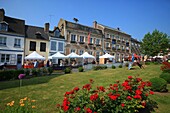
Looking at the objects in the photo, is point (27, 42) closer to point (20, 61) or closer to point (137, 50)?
point (20, 61)

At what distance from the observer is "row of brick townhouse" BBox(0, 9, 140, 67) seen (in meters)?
25.0

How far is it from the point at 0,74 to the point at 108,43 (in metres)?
33.5

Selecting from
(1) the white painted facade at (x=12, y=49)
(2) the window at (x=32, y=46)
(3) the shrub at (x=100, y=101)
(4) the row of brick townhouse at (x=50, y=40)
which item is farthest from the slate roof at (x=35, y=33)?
(3) the shrub at (x=100, y=101)

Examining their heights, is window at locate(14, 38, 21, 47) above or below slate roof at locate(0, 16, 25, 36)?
below

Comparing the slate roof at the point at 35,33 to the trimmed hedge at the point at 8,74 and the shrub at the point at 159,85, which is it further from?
the shrub at the point at 159,85

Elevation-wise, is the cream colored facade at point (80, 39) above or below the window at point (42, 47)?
above

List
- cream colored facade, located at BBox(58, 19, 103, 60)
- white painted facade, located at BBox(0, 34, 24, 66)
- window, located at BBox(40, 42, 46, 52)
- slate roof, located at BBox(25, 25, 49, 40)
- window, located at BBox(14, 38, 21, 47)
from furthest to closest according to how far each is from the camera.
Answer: cream colored facade, located at BBox(58, 19, 103, 60) < window, located at BBox(40, 42, 46, 52) < slate roof, located at BBox(25, 25, 49, 40) < window, located at BBox(14, 38, 21, 47) < white painted facade, located at BBox(0, 34, 24, 66)

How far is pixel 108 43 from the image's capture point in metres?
42.4

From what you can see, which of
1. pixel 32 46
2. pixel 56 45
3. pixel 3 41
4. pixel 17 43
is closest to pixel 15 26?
pixel 17 43

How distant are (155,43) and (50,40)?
26756mm

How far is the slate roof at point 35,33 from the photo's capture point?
2785 cm

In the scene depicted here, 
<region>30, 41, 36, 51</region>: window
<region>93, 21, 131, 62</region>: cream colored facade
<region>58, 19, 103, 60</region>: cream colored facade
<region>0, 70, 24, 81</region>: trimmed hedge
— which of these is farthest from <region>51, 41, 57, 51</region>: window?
<region>0, 70, 24, 81</region>: trimmed hedge

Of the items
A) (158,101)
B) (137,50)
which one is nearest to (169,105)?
(158,101)

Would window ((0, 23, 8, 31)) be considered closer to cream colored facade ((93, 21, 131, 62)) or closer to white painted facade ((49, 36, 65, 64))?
white painted facade ((49, 36, 65, 64))
